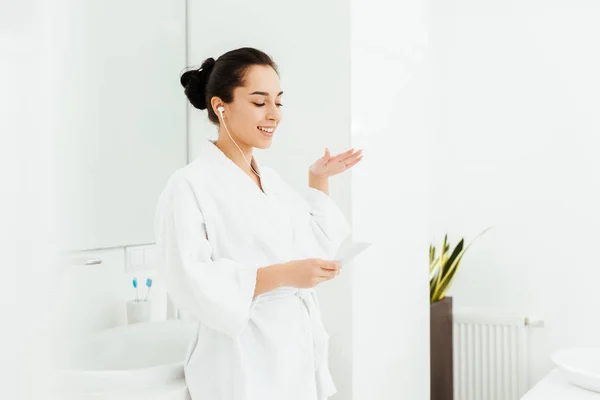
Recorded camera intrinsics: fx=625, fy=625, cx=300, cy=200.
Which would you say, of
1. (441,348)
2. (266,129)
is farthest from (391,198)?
(441,348)

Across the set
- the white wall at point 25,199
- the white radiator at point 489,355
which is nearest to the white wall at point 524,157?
the white radiator at point 489,355

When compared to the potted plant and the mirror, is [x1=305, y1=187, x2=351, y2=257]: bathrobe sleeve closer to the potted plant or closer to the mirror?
the mirror

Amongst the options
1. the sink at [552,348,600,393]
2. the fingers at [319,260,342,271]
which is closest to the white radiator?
the sink at [552,348,600,393]

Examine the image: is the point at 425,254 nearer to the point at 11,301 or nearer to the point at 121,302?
the point at 121,302

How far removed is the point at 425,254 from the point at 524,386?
892 millimetres

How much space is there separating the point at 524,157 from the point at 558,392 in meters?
1.07

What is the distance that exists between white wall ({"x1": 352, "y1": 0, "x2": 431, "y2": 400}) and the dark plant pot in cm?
28

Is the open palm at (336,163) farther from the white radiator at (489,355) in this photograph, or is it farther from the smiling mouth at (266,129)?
the white radiator at (489,355)

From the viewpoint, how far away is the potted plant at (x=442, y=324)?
2596mm

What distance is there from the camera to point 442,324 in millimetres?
2613

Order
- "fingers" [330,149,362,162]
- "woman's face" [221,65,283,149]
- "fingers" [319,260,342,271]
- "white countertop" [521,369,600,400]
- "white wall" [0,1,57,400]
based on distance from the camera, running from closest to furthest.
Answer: "white wall" [0,1,57,400] → "fingers" [319,260,342,271] → "woman's face" [221,65,283,149] → "fingers" [330,149,362,162] → "white countertop" [521,369,600,400]

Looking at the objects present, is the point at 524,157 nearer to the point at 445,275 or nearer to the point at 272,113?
the point at 445,275

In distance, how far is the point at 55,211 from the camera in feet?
1.47

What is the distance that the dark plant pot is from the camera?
2592 mm
